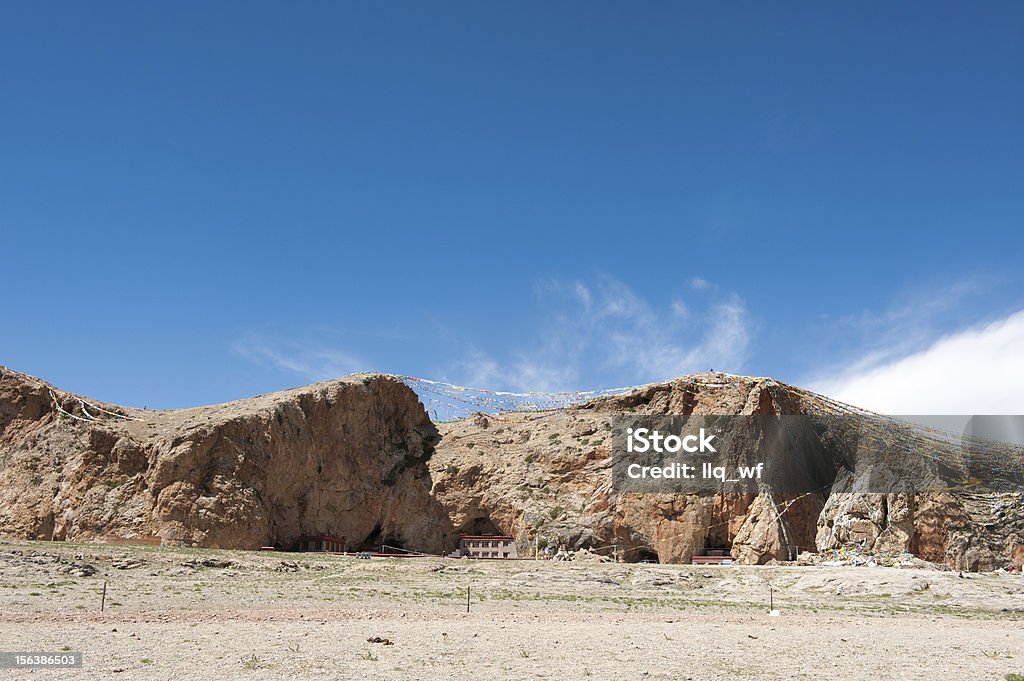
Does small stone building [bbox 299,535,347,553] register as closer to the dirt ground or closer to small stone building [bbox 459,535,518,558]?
small stone building [bbox 459,535,518,558]

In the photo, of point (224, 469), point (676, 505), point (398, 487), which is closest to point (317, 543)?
point (224, 469)

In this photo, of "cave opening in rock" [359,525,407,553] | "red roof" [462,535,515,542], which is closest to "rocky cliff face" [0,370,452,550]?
"cave opening in rock" [359,525,407,553]

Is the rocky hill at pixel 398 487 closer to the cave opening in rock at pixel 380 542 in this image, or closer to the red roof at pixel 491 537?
the cave opening in rock at pixel 380 542

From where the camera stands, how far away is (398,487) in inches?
2277

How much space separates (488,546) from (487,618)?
1313 inches

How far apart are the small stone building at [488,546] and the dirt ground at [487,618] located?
1501cm

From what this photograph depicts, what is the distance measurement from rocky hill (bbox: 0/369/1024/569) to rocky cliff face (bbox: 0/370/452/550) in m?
0.10

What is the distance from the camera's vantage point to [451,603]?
2667cm

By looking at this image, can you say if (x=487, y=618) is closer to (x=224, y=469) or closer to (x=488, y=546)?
(x=224, y=469)

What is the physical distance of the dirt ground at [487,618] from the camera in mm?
14891

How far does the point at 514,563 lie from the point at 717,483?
55.7ft

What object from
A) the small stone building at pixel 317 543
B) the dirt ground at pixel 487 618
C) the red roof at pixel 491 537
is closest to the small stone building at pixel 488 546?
the red roof at pixel 491 537

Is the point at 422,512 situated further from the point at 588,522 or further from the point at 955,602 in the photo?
the point at 955,602

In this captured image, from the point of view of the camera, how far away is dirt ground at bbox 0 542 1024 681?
14.9 metres
